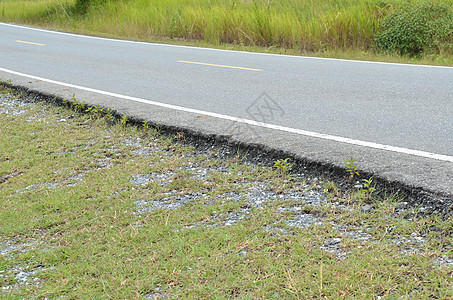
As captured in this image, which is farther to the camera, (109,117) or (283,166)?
(109,117)

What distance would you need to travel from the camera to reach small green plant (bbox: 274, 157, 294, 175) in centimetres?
374

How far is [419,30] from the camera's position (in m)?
9.70

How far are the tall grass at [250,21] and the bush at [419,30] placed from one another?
58 centimetres

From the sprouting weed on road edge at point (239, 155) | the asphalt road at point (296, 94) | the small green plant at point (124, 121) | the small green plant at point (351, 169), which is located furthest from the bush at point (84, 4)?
the small green plant at point (351, 169)

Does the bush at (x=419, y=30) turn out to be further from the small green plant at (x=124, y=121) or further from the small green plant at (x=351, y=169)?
the small green plant at (x=351, y=169)

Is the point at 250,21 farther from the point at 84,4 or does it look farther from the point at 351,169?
the point at 84,4

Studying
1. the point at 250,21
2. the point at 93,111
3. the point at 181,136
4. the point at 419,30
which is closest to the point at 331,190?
the point at 181,136

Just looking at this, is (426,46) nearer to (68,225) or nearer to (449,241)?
(449,241)

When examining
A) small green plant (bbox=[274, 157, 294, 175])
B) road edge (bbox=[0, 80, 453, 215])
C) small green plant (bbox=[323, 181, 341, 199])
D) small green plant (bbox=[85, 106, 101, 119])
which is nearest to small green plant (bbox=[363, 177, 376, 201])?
road edge (bbox=[0, 80, 453, 215])

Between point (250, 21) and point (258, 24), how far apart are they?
0.34 metres

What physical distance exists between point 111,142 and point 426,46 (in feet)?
25.9

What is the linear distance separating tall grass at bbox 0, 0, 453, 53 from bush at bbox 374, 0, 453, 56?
1.89ft

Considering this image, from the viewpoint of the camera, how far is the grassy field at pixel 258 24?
10.7 metres

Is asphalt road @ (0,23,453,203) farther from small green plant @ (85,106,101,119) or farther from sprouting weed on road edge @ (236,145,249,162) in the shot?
small green plant @ (85,106,101,119)
